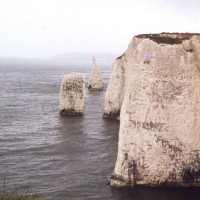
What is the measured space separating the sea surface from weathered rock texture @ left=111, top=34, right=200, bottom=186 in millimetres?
1182

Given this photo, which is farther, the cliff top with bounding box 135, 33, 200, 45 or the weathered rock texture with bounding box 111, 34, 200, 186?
the cliff top with bounding box 135, 33, 200, 45

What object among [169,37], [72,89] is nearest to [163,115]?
[169,37]

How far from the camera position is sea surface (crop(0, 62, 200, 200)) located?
27.7m

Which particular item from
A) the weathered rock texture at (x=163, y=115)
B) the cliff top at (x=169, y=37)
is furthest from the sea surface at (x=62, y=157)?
the cliff top at (x=169, y=37)

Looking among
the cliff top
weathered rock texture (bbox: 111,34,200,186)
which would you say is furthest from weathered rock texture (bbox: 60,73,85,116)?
weathered rock texture (bbox: 111,34,200,186)

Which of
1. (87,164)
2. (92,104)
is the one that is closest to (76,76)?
(92,104)

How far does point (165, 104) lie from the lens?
27.5 metres

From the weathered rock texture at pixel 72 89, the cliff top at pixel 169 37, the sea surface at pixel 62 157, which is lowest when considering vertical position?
the sea surface at pixel 62 157

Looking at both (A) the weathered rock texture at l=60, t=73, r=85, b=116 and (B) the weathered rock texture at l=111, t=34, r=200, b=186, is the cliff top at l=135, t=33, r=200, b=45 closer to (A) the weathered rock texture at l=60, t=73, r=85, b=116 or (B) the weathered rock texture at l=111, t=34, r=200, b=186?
(B) the weathered rock texture at l=111, t=34, r=200, b=186

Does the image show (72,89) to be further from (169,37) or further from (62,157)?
(169,37)

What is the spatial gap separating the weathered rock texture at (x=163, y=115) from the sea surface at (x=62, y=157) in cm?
118

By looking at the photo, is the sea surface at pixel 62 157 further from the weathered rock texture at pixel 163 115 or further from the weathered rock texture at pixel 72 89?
the weathered rock texture at pixel 72 89

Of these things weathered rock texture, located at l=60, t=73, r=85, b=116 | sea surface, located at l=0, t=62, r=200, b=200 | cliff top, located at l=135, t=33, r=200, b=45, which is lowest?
sea surface, located at l=0, t=62, r=200, b=200

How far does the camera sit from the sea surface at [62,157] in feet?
90.8
